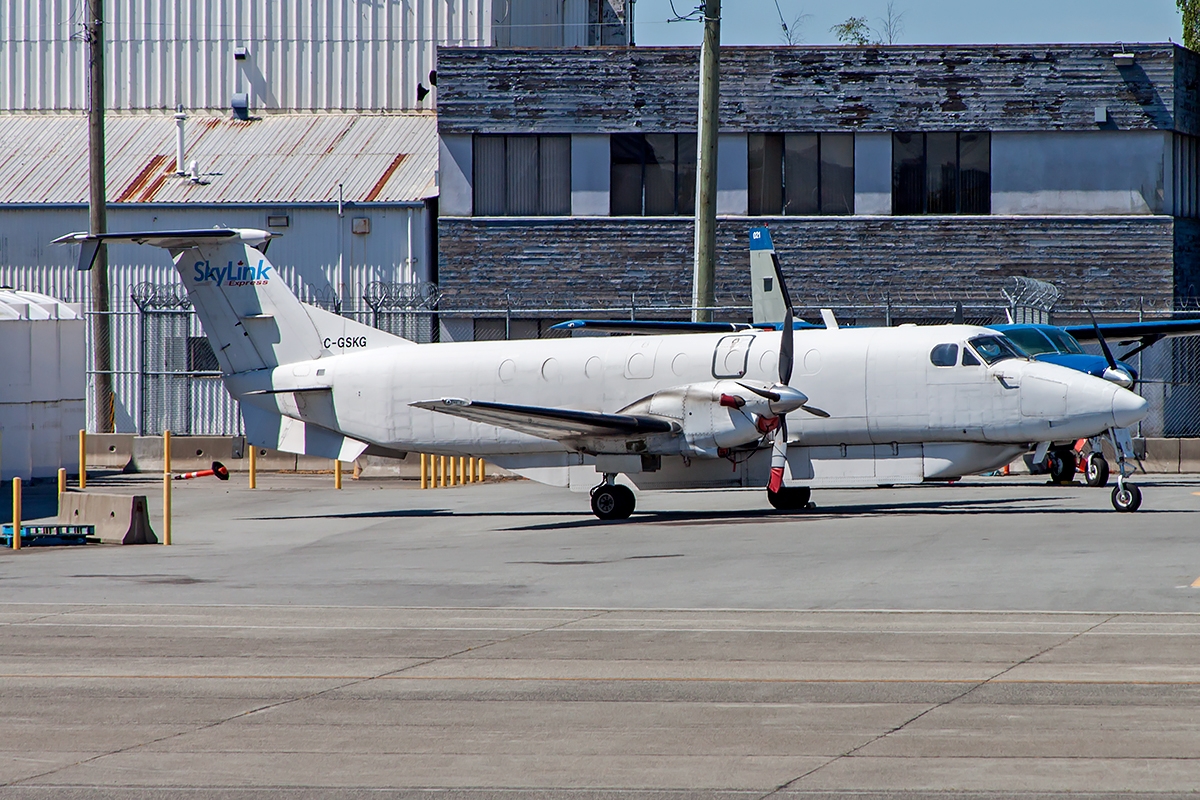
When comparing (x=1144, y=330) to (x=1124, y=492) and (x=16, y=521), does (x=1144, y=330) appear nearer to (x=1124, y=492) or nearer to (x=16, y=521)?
(x=1124, y=492)

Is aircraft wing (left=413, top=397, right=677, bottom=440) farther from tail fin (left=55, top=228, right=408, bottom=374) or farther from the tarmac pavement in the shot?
tail fin (left=55, top=228, right=408, bottom=374)

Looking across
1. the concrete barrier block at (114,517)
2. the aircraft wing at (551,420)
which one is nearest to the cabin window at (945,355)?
the aircraft wing at (551,420)

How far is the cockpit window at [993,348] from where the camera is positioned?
2202 cm

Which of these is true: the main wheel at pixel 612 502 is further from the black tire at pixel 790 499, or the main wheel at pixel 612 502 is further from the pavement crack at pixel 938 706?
the pavement crack at pixel 938 706

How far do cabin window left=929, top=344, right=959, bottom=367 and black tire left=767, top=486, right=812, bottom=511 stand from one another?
3.22m

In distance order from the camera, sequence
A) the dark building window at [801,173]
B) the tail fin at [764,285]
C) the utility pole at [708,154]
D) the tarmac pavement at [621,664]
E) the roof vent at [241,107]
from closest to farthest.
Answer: the tarmac pavement at [621,664] < the utility pole at [708,154] < the tail fin at [764,285] < the dark building window at [801,173] < the roof vent at [241,107]

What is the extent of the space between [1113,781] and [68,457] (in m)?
30.5

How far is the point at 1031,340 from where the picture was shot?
76.1 feet

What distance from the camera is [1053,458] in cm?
2800

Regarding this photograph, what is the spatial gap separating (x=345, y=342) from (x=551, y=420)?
5246 millimetres

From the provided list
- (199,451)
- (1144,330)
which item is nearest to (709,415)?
(1144,330)

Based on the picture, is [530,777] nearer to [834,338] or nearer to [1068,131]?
[834,338]

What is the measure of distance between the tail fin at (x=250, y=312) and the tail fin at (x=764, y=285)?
892cm

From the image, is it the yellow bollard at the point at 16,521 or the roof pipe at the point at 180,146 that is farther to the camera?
the roof pipe at the point at 180,146
